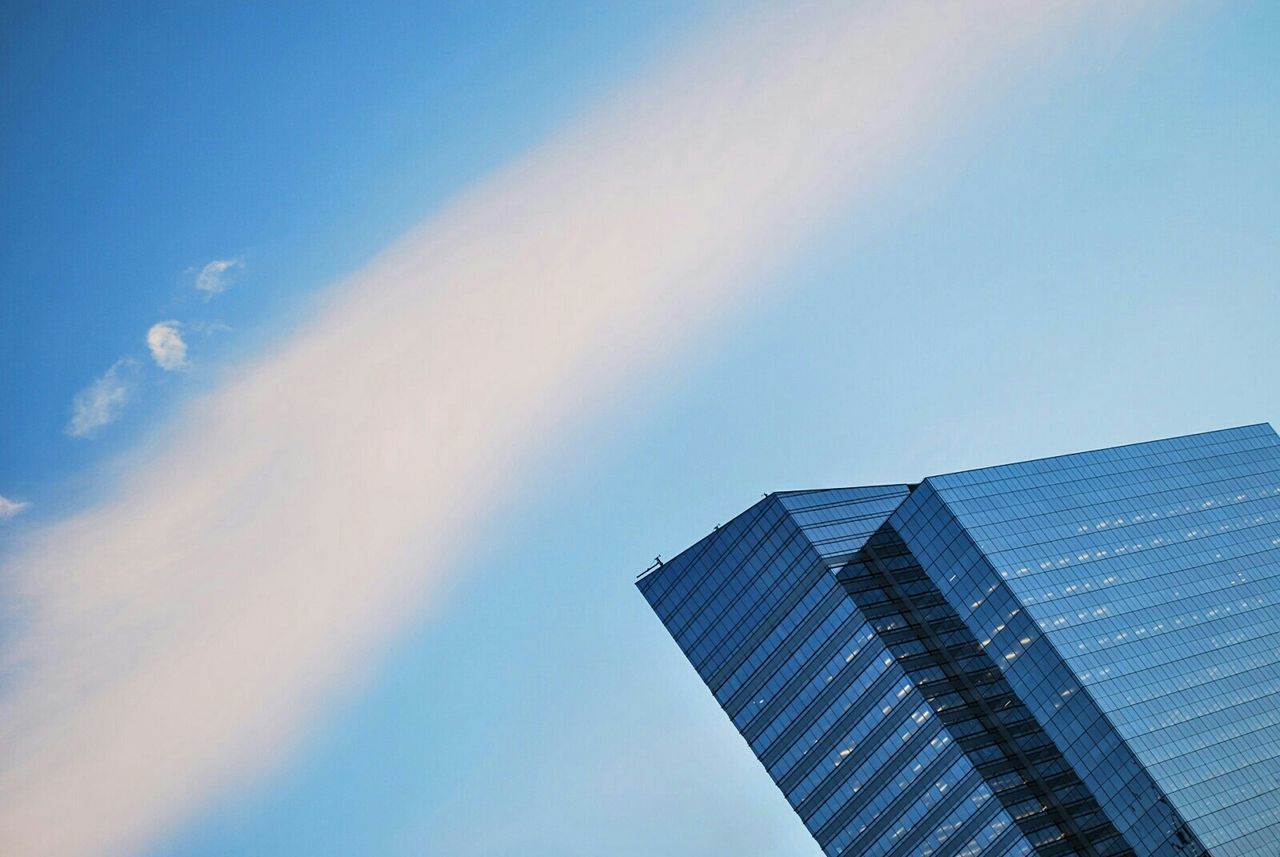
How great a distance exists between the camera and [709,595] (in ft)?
554

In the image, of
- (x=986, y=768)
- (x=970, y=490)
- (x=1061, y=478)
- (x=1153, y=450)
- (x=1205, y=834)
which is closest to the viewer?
(x=1205, y=834)

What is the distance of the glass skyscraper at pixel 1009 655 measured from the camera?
138 m

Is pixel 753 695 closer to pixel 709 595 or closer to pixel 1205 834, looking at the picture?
pixel 709 595

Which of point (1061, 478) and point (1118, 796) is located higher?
point (1061, 478)

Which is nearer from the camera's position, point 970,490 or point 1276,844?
point 1276,844

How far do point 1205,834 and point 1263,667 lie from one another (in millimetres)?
29982

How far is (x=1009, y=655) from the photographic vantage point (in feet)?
477

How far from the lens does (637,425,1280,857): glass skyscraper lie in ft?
452

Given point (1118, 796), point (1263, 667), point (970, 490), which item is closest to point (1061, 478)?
point (970, 490)

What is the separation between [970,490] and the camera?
511ft

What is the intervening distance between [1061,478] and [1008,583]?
25461 millimetres

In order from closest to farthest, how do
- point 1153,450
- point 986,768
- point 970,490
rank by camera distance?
point 986,768
point 970,490
point 1153,450

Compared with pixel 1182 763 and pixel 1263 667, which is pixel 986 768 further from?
pixel 1263 667

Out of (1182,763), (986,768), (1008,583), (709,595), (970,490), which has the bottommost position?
(1182,763)
